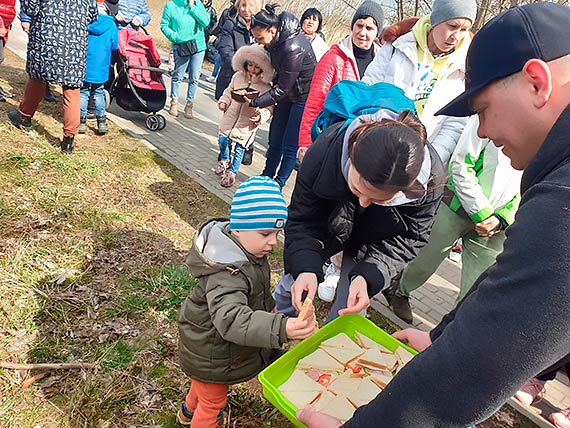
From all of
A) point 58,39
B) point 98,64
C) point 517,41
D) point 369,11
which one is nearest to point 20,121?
point 98,64

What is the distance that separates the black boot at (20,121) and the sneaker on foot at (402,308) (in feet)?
14.6

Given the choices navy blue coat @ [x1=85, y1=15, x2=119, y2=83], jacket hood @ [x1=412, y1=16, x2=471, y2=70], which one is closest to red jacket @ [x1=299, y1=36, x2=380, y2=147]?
jacket hood @ [x1=412, y1=16, x2=471, y2=70]

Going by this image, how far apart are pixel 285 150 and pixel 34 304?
114 inches

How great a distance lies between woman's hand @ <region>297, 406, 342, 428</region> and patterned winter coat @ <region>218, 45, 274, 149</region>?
376cm

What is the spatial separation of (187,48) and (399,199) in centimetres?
574

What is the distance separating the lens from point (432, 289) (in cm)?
402

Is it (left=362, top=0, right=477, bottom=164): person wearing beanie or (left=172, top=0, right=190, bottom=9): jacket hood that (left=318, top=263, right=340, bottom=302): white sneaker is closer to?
(left=362, top=0, right=477, bottom=164): person wearing beanie

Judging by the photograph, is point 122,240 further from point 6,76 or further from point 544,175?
point 6,76

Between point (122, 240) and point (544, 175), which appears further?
point (122, 240)

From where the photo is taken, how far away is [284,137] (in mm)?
4703

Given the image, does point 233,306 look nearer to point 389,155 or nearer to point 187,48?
point 389,155

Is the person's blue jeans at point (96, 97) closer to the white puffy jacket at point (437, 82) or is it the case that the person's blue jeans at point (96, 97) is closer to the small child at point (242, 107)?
the small child at point (242, 107)

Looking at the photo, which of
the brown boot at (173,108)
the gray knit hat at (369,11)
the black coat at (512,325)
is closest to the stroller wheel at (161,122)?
the brown boot at (173,108)

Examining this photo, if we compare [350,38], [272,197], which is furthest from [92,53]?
[272,197]
